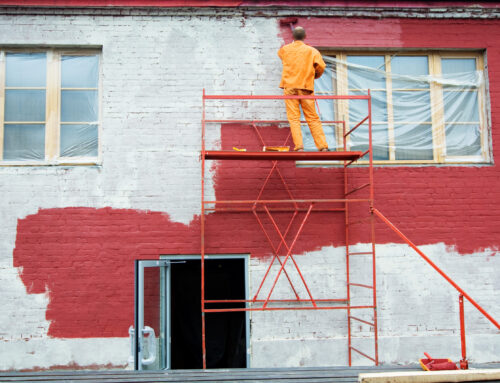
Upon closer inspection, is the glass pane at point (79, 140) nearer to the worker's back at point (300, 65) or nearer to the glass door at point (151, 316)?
the glass door at point (151, 316)

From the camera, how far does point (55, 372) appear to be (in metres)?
6.37

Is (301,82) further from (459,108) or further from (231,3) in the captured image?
(459,108)

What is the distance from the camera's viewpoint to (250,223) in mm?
7227

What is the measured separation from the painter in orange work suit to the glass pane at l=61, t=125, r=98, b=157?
2797 mm

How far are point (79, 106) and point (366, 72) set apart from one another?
13.9 ft

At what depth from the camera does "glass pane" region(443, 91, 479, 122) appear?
305 inches

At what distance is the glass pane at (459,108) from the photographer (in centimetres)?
775

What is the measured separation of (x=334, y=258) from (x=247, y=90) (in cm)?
267

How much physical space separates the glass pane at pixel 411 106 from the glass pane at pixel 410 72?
0.13 meters

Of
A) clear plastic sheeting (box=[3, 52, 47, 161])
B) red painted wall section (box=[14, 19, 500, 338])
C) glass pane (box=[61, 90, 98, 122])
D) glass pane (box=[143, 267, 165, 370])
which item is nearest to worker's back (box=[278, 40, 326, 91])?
red painted wall section (box=[14, 19, 500, 338])

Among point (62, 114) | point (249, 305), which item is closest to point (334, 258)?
point (249, 305)

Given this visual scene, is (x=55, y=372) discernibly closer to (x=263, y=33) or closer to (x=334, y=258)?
(x=334, y=258)

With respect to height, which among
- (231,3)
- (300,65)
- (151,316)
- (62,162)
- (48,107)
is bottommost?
(151,316)

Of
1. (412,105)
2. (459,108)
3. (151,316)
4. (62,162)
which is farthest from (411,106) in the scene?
(62,162)
